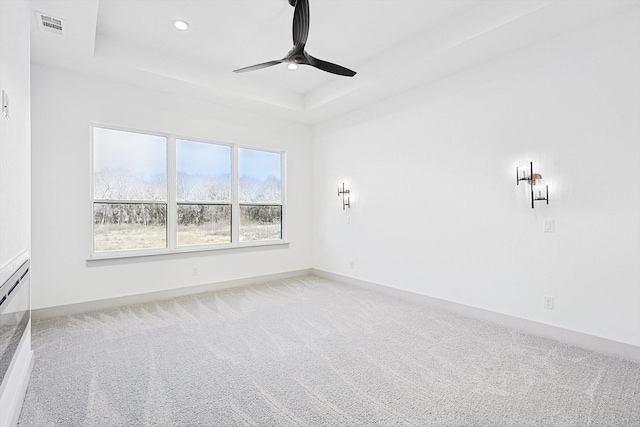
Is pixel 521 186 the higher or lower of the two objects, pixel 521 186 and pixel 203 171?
the lower

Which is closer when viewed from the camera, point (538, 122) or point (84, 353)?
point (84, 353)

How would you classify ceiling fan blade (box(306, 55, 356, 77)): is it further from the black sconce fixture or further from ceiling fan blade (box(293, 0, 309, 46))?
the black sconce fixture

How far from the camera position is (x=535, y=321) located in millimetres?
3348

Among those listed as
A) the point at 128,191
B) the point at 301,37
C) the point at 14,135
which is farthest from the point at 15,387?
the point at 301,37

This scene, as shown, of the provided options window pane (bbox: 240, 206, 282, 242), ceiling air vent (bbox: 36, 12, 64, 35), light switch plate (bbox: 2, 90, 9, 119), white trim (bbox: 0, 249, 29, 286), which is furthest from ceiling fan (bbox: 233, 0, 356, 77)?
window pane (bbox: 240, 206, 282, 242)

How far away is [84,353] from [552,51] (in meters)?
5.18

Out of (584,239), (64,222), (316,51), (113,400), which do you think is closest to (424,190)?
(584,239)

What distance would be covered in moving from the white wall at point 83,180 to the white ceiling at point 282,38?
0.25 m

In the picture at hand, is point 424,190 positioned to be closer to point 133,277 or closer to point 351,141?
point 351,141

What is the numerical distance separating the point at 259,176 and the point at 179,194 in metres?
1.42

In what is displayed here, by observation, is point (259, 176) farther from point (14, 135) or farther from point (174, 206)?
point (14, 135)

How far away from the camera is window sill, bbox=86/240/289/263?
419 cm

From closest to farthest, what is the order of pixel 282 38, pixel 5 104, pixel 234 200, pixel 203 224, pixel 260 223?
pixel 5 104, pixel 282 38, pixel 203 224, pixel 234 200, pixel 260 223

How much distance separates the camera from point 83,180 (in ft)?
13.3
